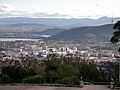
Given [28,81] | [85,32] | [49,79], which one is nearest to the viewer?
[28,81]

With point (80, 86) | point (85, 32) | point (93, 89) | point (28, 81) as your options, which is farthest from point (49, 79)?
point (85, 32)

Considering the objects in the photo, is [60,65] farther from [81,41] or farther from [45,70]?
[81,41]

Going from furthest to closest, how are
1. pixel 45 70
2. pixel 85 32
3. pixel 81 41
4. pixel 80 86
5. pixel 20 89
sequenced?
pixel 85 32 < pixel 81 41 < pixel 45 70 < pixel 80 86 < pixel 20 89

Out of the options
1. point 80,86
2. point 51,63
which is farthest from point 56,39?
point 80,86

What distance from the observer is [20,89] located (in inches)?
736

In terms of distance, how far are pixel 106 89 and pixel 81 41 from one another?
412ft

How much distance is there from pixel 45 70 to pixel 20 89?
32.6ft

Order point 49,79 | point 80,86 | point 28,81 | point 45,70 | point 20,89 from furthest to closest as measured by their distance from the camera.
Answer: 1. point 45,70
2. point 49,79
3. point 28,81
4. point 80,86
5. point 20,89

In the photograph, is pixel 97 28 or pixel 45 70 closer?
pixel 45 70

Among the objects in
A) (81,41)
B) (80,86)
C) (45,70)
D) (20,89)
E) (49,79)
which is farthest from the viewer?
(81,41)

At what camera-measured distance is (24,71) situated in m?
27.9

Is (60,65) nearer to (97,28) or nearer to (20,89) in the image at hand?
(20,89)

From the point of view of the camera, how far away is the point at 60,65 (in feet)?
94.0

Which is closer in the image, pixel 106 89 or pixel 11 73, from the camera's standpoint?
pixel 106 89
